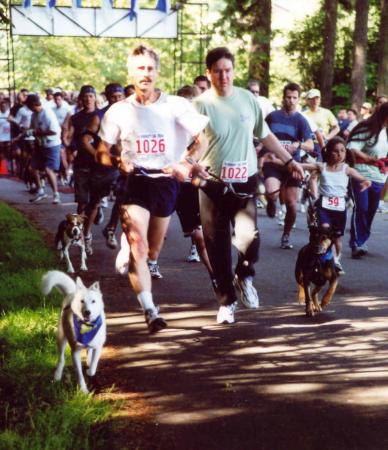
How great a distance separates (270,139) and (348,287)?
231cm

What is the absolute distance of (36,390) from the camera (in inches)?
200

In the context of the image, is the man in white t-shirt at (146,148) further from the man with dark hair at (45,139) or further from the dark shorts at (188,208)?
the man with dark hair at (45,139)

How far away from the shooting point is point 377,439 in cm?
444

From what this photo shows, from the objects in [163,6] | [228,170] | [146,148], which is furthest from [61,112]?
[146,148]

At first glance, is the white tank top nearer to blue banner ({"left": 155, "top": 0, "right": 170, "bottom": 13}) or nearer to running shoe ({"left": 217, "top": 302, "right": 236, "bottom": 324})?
running shoe ({"left": 217, "top": 302, "right": 236, "bottom": 324})

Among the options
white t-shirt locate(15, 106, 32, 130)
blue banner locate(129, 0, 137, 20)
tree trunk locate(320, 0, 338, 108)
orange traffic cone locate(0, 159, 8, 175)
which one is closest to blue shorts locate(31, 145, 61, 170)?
white t-shirt locate(15, 106, 32, 130)

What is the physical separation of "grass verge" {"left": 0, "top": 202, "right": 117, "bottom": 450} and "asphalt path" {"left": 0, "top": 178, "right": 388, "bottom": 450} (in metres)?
0.19

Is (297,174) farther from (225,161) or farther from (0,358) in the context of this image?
(0,358)

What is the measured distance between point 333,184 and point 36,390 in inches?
205

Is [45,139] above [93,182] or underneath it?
above

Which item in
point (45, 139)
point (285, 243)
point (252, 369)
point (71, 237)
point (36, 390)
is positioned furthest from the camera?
point (45, 139)

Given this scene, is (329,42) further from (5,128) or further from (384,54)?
(5,128)

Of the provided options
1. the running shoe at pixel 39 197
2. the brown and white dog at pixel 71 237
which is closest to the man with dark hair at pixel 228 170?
the brown and white dog at pixel 71 237

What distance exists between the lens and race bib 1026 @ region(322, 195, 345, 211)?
372 inches
